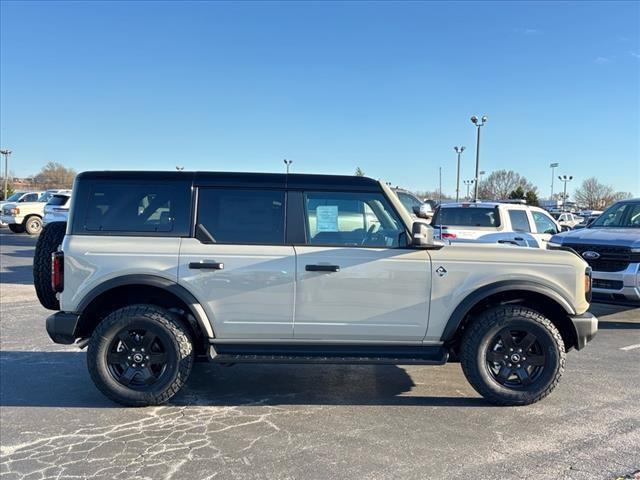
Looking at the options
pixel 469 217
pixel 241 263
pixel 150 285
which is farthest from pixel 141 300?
pixel 469 217

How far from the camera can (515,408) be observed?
423 centimetres

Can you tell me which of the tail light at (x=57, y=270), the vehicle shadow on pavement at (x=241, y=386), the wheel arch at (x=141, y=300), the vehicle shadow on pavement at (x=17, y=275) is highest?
the tail light at (x=57, y=270)

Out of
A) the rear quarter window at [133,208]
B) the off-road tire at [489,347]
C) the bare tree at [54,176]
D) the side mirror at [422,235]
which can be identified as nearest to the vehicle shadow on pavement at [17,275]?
the rear quarter window at [133,208]

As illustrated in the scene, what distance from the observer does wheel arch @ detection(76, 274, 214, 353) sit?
162 inches

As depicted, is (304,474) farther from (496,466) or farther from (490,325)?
(490,325)

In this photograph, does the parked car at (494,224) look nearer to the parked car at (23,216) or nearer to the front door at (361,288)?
the front door at (361,288)

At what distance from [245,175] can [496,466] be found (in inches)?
116

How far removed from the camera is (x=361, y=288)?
13.6 ft

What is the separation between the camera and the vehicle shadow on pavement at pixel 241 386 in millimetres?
4371

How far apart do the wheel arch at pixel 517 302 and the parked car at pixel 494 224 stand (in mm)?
5265

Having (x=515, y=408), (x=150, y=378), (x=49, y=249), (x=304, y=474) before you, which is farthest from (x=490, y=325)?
(x=49, y=249)

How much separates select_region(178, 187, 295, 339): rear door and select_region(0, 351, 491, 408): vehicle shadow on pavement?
2.32ft

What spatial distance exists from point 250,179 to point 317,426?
2.12m

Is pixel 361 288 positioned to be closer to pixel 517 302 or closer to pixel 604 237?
pixel 517 302
